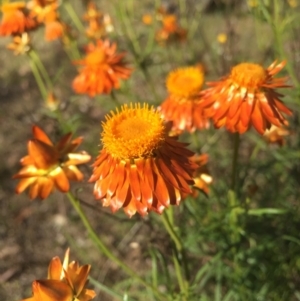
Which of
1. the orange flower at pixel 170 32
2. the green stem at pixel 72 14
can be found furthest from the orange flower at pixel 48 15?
the orange flower at pixel 170 32

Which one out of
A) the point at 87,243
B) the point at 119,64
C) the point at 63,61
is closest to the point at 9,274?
the point at 87,243

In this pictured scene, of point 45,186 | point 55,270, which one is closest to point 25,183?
point 45,186

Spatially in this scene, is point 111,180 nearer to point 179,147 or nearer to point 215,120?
point 179,147

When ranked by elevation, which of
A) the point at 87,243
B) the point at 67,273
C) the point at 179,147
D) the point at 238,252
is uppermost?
the point at 179,147

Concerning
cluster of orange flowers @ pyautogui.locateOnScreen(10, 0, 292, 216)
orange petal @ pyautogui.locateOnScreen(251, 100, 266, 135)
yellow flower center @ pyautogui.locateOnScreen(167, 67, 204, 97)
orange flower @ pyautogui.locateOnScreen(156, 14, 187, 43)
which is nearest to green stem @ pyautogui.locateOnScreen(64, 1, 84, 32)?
orange flower @ pyautogui.locateOnScreen(156, 14, 187, 43)

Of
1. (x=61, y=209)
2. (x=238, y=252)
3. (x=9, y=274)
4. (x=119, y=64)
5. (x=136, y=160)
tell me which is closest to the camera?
(x=136, y=160)

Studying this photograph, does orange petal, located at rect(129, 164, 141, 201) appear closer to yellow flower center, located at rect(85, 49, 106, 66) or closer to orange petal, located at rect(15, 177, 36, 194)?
orange petal, located at rect(15, 177, 36, 194)
